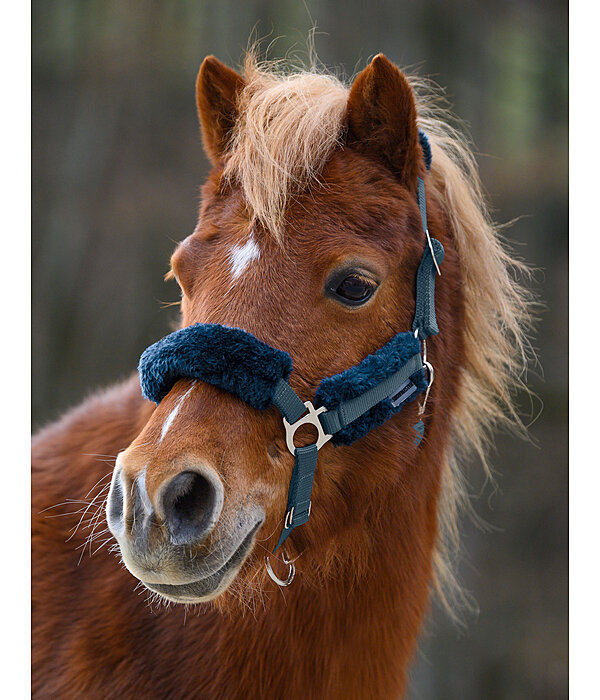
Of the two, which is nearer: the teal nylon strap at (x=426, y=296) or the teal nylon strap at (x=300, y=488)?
the teal nylon strap at (x=300, y=488)

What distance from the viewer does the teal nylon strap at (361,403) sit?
1206mm

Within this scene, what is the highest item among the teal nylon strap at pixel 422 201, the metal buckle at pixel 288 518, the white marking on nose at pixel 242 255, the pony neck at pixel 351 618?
the teal nylon strap at pixel 422 201

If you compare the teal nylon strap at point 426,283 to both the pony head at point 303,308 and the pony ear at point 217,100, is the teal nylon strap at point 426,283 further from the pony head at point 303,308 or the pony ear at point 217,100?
the pony ear at point 217,100

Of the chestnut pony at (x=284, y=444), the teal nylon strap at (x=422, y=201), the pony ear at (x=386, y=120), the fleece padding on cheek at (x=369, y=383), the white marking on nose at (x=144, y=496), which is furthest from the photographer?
the teal nylon strap at (x=422, y=201)

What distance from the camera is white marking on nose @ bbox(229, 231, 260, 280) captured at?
1218mm

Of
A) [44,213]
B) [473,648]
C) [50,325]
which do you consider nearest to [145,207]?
[44,213]

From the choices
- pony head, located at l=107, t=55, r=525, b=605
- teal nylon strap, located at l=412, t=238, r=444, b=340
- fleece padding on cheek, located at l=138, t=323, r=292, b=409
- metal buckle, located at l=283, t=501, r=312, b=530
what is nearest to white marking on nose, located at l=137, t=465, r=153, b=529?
pony head, located at l=107, t=55, r=525, b=605

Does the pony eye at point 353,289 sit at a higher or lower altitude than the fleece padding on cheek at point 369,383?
higher

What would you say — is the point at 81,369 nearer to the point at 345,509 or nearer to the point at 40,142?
the point at 40,142

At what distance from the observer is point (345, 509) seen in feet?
4.36

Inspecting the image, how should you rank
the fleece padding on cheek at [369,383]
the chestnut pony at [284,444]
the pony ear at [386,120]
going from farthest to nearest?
the pony ear at [386,120]
the fleece padding on cheek at [369,383]
the chestnut pony at [284,444]

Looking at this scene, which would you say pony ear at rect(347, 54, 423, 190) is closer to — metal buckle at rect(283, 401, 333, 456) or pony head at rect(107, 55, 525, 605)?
pony head at rect(107, 55, 525, 605)

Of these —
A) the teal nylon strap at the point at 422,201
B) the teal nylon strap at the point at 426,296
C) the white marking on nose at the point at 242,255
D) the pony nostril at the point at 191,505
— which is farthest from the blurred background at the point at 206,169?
the pony nostril at the point at 191,505
